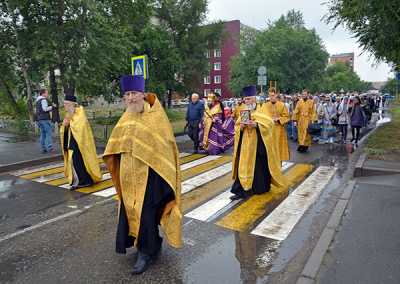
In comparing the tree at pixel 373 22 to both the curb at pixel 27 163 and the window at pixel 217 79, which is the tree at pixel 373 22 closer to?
the curb at pixel 27 163

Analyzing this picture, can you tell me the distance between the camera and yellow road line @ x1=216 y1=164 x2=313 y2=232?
519 cm

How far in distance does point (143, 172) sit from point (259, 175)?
10.8ft

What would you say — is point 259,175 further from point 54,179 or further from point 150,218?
point 54,179

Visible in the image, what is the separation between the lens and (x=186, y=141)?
1462cm

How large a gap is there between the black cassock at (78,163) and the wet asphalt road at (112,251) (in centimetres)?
103

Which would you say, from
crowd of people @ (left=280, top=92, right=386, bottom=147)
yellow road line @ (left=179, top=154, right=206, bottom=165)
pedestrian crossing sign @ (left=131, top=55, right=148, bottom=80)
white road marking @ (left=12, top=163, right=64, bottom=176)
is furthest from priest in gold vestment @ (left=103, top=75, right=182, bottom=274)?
crowd of people @ (left=280, top=92, right=386, bottom=147)

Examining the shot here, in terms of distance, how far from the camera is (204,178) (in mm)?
7957

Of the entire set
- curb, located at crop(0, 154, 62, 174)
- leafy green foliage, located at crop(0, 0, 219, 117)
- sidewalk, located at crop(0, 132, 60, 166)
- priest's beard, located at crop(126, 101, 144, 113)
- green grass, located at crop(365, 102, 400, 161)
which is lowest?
curb, located at crop(0, 154, 62, 174)

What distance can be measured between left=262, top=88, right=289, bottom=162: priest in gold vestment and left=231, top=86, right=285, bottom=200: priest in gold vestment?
7.98ft

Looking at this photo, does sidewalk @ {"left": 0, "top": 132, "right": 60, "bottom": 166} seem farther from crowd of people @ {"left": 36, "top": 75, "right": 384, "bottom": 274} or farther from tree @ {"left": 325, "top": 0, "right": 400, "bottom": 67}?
tree @ {"left": 325, "top": 0, "right": 400, "bottom": 67}

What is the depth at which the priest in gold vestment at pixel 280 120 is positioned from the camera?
29.8 ft

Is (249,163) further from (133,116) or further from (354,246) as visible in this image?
(133,116)

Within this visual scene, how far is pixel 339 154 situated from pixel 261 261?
313 inches

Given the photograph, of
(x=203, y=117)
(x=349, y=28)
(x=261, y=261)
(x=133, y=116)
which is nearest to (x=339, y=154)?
(x=203, y=117)
